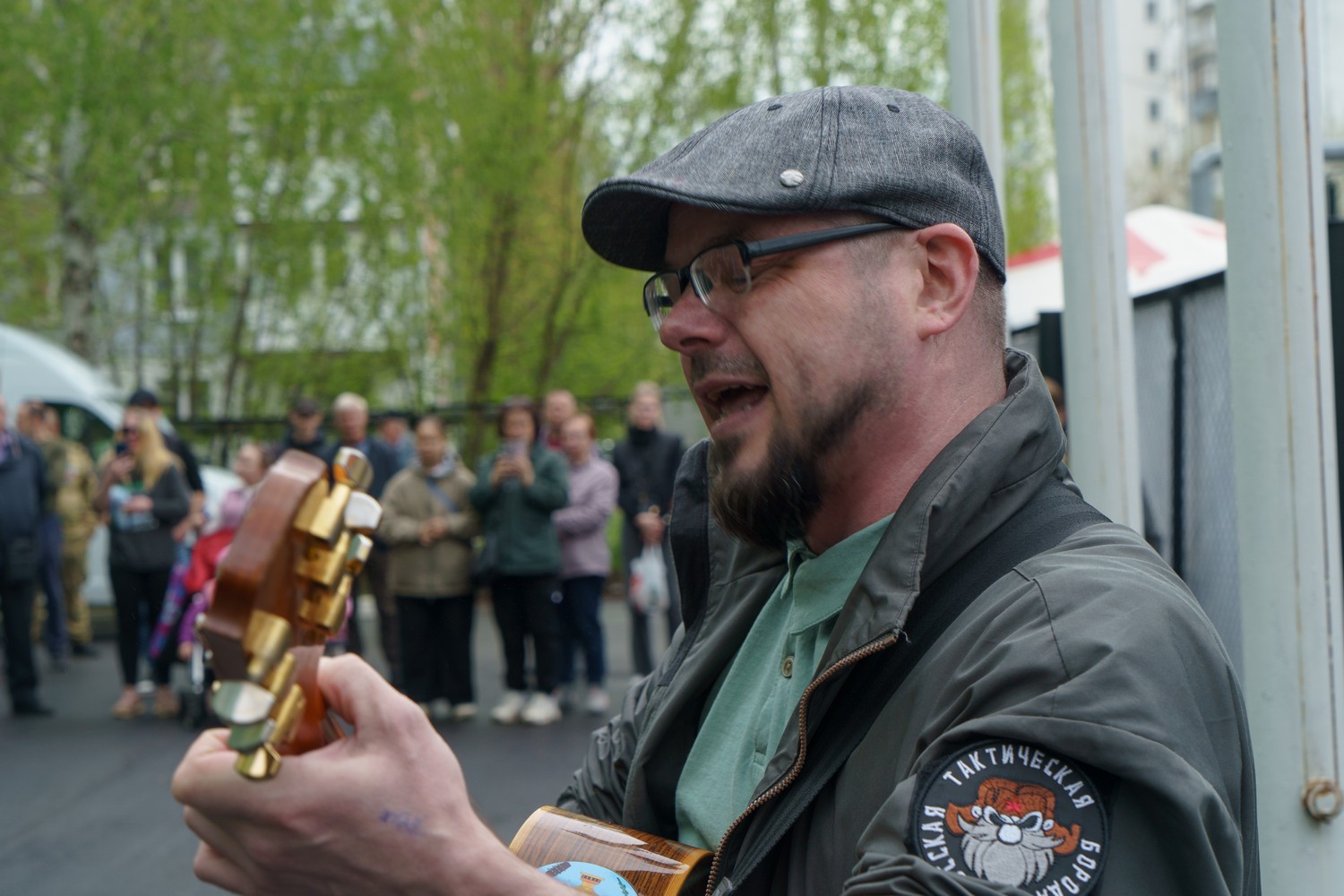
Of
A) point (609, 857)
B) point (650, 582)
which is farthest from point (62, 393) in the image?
point (609, 857)

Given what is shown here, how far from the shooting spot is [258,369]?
51.6 ft

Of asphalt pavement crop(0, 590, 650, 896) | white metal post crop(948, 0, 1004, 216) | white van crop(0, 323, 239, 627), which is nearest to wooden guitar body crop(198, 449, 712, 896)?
white metal post crop(948, 0, 1004, 216)

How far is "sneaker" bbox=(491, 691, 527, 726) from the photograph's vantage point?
7.93 meters

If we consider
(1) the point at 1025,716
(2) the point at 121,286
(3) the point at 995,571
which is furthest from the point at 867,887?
(2) the point at 121,286

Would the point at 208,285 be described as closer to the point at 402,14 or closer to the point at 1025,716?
the point at 402,14

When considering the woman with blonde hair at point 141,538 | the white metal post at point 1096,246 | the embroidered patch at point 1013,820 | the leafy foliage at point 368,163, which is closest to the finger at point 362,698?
the embroidered patch at point 1013,820

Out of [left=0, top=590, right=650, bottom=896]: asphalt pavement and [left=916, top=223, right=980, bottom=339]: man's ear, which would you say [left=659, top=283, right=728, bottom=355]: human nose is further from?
[left=0, top=590, right=650, bottom=896]: asphalt pavement

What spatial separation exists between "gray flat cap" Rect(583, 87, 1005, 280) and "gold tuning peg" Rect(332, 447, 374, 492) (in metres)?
0.63

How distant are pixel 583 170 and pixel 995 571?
530 inches

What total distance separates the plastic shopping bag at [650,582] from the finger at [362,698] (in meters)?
6.90

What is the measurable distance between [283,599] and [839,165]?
0.86m

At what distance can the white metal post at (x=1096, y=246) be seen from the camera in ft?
9.84

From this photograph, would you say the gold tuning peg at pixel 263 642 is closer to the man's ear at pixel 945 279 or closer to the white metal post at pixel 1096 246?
the man's ear at pixel 945 279

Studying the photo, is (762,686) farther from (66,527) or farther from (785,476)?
(66,527)
